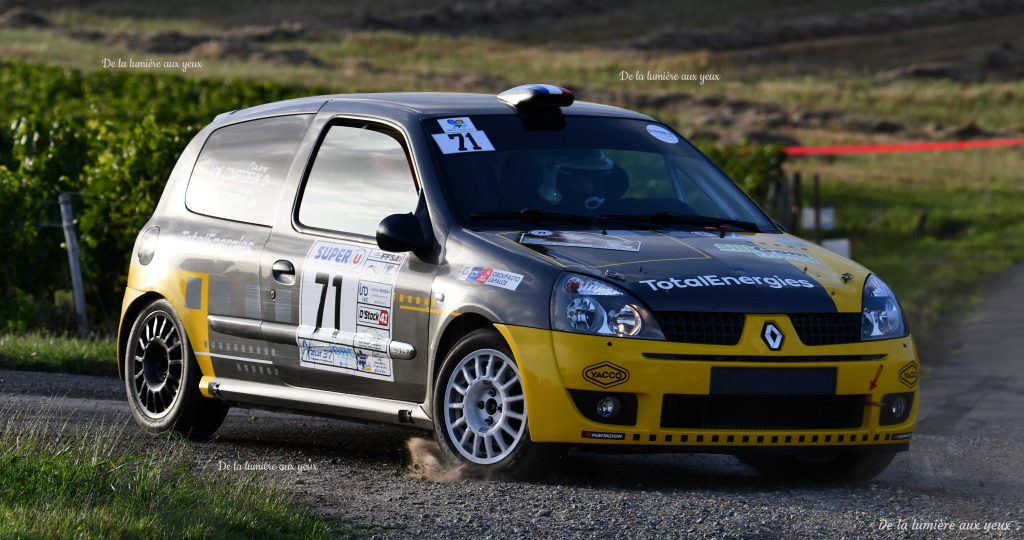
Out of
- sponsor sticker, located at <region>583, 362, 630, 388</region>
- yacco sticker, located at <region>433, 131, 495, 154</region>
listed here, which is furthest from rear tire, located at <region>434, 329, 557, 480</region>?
yacco sticker, located at <region>433, 131, 495, 154</region>

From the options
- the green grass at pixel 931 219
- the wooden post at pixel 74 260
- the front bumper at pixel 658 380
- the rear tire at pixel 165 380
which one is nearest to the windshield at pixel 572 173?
the front bumper at pixel 658 380

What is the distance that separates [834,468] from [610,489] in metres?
1.31

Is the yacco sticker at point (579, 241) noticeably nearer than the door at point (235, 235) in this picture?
Yes

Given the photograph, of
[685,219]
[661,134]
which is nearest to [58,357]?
[661,134]

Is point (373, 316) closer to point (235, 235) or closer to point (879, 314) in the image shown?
point (235, 235)

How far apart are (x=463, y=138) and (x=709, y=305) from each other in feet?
5.52

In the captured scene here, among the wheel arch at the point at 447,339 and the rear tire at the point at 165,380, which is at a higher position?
the wheel arch at the point at 447,339

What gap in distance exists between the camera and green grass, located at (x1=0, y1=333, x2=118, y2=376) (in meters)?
12.5

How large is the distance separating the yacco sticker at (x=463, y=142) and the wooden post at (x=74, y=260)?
7.28 m

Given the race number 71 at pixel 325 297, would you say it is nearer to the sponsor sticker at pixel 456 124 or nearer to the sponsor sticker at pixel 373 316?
the sponsor sticker at pixel 373 316

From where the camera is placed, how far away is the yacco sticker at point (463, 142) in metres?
8.29

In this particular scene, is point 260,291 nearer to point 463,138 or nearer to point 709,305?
point 463,138

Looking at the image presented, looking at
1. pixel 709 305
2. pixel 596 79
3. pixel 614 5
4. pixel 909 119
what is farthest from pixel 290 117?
pixel 614 5

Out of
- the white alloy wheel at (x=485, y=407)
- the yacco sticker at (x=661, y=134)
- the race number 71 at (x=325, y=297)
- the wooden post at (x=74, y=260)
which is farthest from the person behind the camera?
the wooden post at (x=74, y=260)
